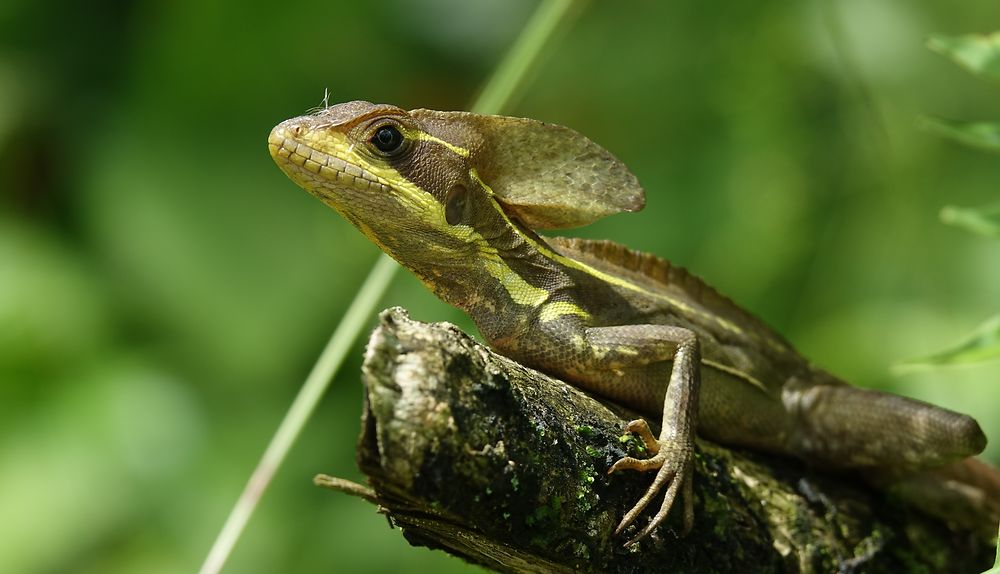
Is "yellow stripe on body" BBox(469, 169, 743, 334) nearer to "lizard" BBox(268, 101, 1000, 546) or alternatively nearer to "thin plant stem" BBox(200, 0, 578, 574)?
"lizard" BBox(268, 101, 1000, 546)

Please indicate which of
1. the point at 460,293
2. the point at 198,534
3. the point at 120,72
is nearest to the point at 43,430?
the point at 198,534

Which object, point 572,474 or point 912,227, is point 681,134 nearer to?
point 912,227

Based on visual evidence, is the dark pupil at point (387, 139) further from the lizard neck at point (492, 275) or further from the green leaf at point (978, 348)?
the green leaf at point (978, 348)

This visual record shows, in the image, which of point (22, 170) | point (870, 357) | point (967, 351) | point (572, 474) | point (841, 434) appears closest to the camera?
point (572, 474)

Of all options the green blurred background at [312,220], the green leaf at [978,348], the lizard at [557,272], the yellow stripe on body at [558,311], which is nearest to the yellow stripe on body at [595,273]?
the lizard at [557,272]

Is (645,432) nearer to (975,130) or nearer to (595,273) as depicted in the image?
(595,273)

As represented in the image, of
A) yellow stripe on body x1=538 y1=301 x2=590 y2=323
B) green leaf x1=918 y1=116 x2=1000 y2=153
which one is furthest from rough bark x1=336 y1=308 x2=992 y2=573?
green leaf x1=918 y1=116 x2=1000 y2=153
